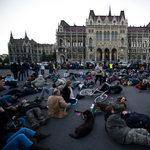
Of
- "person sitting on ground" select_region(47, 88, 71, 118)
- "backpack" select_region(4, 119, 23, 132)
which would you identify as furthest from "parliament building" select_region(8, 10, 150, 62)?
"backpack" select_region(4, 119, 23, 132)

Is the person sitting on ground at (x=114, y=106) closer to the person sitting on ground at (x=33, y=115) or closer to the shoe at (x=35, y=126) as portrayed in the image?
the person sitting on ground at (x=33, y=115)

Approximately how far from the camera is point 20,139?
2311 millimetres

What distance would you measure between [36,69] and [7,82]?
3441mm

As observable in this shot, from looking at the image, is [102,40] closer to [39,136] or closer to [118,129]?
[118,129]

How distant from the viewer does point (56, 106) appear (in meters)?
3.82

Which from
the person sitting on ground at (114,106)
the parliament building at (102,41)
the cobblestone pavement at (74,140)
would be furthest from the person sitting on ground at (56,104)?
the parliament building at (102,41)

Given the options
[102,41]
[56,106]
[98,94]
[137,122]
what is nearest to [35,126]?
[56,106]

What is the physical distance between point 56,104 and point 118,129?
2.25m

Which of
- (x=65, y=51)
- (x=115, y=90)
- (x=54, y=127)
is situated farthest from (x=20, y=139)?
(x=65, y=51)

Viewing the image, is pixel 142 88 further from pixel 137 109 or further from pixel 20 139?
pixel 20 139

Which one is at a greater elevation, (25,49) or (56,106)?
(25,49)

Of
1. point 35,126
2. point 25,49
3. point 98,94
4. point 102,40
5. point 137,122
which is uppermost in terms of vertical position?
point 25,49

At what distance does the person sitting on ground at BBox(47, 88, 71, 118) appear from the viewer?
3.77 metres

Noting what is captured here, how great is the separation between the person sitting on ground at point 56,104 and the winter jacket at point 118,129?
173cm
